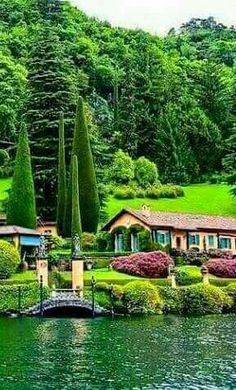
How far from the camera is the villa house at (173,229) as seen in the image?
64.9 m

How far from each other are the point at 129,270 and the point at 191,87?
214 ft

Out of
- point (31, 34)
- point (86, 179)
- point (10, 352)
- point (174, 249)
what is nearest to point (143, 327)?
point (10, 352)

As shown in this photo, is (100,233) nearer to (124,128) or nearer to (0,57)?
(124,128)

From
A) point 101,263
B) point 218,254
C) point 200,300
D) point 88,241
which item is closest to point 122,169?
point 88,241

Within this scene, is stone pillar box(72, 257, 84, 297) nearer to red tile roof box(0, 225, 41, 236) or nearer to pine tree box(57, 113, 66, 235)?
red tile roof box(0, 225, 41, 236)

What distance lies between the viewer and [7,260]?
173ft

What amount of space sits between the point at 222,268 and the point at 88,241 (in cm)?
1286

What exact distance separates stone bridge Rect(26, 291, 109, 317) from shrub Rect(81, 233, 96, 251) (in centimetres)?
1480

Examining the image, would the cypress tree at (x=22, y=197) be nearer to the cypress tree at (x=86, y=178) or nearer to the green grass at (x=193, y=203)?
the cypress tree at (x=86, y=178)

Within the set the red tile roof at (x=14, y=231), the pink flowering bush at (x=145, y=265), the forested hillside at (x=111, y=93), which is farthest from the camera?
the forested hillside at (x=111, y=93)

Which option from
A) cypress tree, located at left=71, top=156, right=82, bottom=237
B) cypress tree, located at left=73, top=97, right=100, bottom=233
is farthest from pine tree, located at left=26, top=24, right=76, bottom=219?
cypress tree, located at left=71, top=156, right=82, bottom=237

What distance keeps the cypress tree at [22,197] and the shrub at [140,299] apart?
17.3m

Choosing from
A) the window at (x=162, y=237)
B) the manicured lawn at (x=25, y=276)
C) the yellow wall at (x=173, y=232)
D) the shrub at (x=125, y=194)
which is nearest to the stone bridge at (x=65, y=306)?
the manicured lawn at (x=25, y=276)

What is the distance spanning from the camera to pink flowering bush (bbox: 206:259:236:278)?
56.8 metres
